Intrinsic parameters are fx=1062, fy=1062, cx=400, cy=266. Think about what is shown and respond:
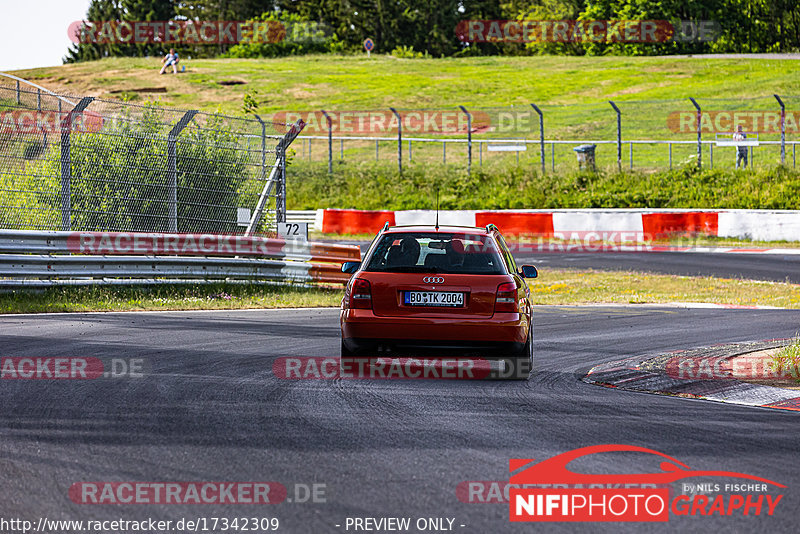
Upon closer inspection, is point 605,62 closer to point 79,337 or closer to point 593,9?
point 593,9

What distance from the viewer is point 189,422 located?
268 inches

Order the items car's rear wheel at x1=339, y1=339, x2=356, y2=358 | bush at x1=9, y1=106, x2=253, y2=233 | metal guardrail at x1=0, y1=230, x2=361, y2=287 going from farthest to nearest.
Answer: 1. bush at x1=9, y1=106, x2=253, y2=233
2. metal guardrail at x1=0, y1=230, x2=361, y2=287
3. car's rear wheel at x1=339, y1=339, x2=356, y2=358

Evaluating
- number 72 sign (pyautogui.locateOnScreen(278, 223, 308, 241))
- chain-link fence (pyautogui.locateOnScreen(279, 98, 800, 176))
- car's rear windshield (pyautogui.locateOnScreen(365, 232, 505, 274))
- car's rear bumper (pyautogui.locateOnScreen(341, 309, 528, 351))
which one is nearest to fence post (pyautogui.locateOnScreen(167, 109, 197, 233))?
number 72 sign (pyautogui.locateOnScreen(278, 223, 308, 241))

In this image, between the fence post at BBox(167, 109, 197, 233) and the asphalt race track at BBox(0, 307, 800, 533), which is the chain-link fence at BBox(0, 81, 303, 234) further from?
the asphalt race track at BBox(0, 307, 800, 533)

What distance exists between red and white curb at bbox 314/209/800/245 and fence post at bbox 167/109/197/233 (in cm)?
1104

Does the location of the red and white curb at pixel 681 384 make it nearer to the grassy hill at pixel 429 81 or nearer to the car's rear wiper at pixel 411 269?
the car's rear wiper at pixel 411 269

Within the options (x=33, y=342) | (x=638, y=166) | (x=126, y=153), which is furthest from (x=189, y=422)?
(x=638, y=166)

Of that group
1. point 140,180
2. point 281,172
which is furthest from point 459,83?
point 140,180

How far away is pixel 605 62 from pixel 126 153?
60172mm

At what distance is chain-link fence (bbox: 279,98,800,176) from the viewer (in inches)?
1430

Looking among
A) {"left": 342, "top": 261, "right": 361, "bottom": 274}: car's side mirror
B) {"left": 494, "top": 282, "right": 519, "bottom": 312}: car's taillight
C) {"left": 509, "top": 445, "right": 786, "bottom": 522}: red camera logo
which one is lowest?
{"left": 509, "top": 445, "right": 786, "bottom": 522}: red camera logo

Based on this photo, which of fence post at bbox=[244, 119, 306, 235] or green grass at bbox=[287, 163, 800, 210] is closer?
fence post at bbox=[244, 119, 306, 235]

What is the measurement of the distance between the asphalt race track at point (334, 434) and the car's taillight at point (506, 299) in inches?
25.1

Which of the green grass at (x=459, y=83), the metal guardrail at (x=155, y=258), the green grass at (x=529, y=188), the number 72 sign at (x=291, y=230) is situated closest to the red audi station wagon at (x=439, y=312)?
the metal guardrail at (x=155, y=258)
